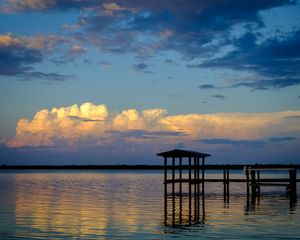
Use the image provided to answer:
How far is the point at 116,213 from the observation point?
98.6 feet

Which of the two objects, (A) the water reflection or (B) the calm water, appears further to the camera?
(A) the water reflection

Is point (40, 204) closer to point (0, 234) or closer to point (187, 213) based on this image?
point (187, 213)

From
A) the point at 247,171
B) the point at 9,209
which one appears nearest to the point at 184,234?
the point at 9,209

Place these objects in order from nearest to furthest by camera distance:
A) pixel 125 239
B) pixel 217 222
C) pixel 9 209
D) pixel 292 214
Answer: pixel 125 239, pixel 217 222, pixel 292 214, pixel 9 209

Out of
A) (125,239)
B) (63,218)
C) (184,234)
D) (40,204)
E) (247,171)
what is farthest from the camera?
(247,171)

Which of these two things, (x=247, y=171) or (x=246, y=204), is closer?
(x=246, y=204)

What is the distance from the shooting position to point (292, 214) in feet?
95.4

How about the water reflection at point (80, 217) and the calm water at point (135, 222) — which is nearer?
the calm water at point (135, 222)

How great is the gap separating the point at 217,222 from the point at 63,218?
7.87m

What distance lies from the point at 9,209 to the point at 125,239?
14067mm

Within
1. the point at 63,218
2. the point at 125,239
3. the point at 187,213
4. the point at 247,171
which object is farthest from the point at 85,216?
the point at 247,171

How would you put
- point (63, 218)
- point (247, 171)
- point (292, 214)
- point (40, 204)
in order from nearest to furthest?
point (63, 218)
point (292, 214)
point (40, 204)
point (247, 171)

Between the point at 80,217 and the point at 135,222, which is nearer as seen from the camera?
the point at 135,222

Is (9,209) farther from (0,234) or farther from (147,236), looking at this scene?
(147,236)
